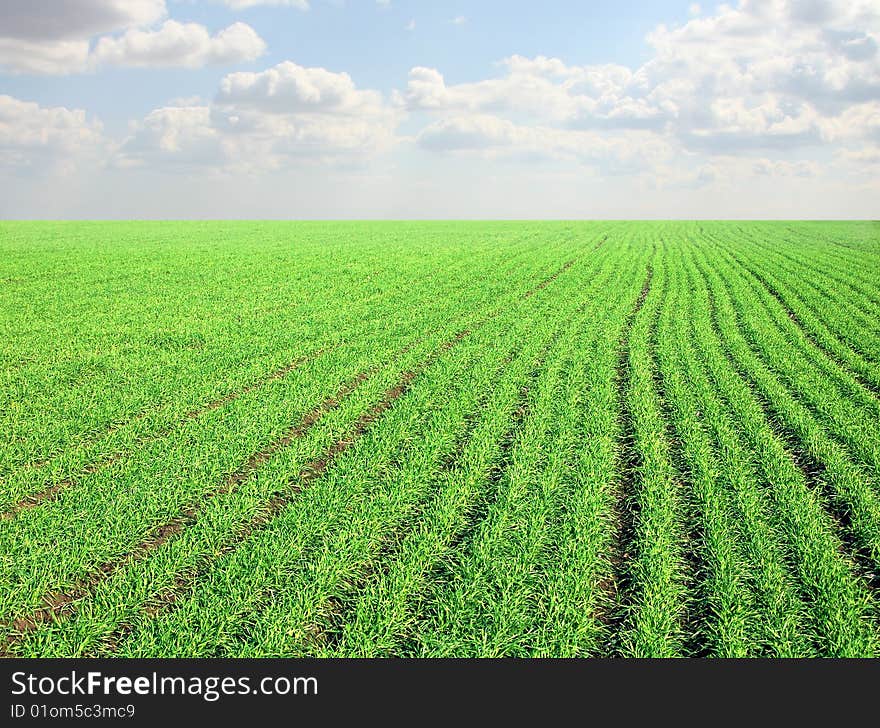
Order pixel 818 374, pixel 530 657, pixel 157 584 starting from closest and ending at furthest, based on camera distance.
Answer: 1. pixel 530 657
2. pixel 157 584
3. pixel 818 374

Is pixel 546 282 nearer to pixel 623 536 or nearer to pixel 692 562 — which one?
pixel 623 536

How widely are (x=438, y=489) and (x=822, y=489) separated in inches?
174

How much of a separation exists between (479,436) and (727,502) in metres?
3.16

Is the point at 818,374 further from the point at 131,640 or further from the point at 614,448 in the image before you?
the point at 131,640

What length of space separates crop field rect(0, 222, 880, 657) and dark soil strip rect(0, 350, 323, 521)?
47mm

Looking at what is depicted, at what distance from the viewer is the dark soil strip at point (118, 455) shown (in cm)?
704

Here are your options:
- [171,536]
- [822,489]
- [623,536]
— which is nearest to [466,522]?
[623,536]

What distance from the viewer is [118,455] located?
8297 millimetres

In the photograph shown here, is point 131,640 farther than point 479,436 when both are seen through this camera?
No

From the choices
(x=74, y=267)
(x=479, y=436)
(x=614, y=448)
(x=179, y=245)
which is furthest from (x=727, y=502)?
(x=179, y=245)

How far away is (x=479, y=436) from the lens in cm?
891

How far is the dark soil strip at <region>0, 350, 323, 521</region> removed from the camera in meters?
7.04

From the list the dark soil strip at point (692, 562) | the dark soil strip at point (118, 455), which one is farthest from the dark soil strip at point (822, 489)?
the dark soil strip at point (118, 455)

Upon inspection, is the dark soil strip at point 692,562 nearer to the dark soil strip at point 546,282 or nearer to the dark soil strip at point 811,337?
the dark soil strip at point 811,337
